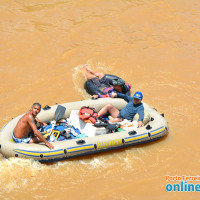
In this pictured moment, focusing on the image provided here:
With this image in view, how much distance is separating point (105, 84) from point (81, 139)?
253 cm

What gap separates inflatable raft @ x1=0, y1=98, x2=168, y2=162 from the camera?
221 inches

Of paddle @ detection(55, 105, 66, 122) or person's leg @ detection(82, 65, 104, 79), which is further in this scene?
person's leg @ detection(82, 65, 104, 79)

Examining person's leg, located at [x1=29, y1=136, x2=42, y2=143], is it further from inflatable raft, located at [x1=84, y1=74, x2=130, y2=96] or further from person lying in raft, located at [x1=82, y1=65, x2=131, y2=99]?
inflatable raft, located at [x1=84, y1=74, x2=130, y2=96]

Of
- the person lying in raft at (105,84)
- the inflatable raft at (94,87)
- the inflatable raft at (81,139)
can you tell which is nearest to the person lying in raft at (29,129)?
the inflatable raft at (81,139)

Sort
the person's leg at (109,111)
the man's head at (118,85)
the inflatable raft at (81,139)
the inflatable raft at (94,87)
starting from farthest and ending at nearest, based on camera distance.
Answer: the inflatable raft at (94,87) → the man's head at (118,85) → the person's leg at (109,111) → the inflatable raft at (81,139)

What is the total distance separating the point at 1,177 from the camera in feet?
18.1

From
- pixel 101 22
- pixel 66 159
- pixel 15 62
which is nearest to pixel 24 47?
pixel 15 62

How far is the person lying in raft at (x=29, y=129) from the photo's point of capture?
550 cm

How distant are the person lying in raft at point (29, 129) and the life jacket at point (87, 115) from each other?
0.92 m

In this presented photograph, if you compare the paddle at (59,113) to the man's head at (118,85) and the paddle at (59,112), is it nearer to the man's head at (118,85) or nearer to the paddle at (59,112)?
the paddle at (59,112)

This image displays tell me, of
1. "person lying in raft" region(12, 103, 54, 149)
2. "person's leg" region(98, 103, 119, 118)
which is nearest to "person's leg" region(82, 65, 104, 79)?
"person's leg" region(98, 103, 119, 118)

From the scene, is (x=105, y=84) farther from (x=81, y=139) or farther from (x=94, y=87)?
(x=81, y=139)

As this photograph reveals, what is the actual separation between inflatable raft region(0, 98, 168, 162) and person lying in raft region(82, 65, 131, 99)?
71 centimetres

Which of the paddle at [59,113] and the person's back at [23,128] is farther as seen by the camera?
the paddle at [59,113]
